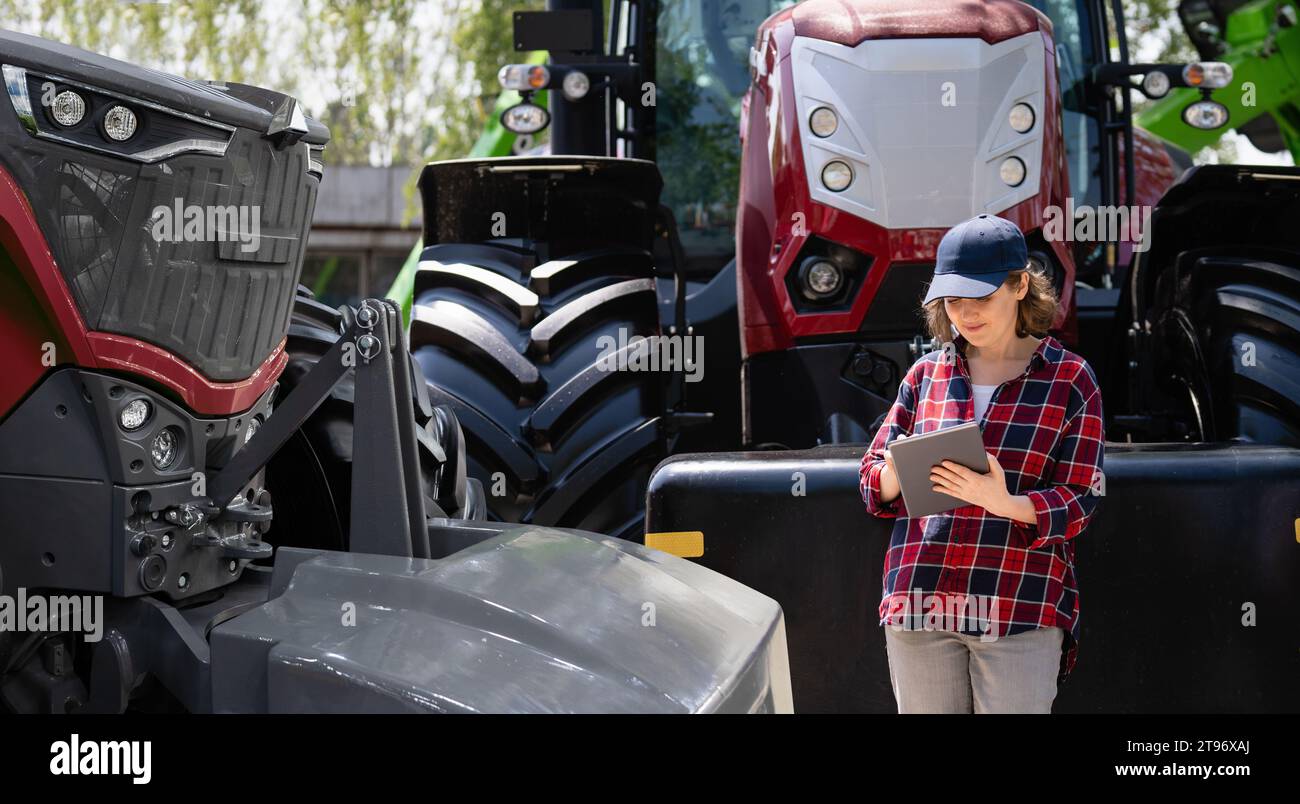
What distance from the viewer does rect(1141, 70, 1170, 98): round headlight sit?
13.9 ft

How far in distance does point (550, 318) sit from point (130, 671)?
2.02 metres

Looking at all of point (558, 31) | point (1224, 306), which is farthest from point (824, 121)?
point (1224, 306)

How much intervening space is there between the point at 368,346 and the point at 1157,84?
320 cm

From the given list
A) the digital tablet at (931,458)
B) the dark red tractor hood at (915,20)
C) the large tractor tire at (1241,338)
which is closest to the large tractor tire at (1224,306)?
the large tractor tire at (1241,338)

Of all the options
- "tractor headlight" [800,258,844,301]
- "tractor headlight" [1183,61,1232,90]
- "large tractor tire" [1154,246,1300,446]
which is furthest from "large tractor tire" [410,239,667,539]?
"tractor headlight" [1183,61,1232,90]

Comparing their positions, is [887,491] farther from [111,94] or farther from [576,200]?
[576,200]

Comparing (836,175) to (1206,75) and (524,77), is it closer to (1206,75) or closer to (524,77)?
(524,77)

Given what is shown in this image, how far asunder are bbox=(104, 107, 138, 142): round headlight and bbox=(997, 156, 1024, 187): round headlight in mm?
2250

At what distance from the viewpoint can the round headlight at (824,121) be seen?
3410 mm

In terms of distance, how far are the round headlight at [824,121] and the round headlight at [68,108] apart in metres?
2.08

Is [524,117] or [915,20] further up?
[915,20]

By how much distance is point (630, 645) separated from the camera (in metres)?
1.72

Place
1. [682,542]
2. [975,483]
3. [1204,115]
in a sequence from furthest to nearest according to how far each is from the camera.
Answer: [1204,115] → [682,542] → [975,483]

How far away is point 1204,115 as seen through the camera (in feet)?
15.0
